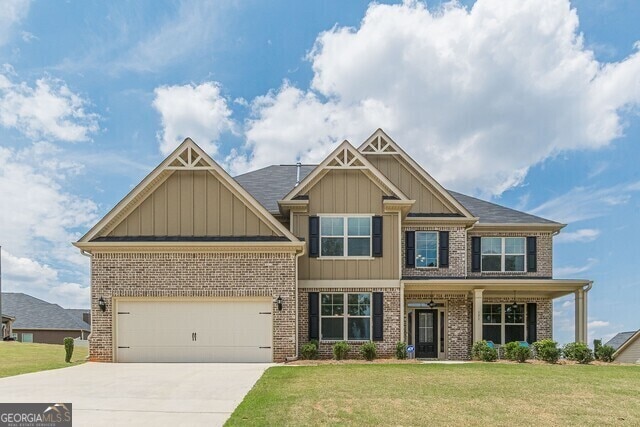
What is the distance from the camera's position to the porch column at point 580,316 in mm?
19562

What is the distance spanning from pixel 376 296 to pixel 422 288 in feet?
6.47

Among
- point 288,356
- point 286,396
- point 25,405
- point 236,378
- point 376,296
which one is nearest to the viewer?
point 25,405

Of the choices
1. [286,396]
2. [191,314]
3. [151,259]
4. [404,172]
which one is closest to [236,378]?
[286,396]

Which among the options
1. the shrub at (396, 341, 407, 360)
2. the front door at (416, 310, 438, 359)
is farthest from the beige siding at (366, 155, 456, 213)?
the shrub at (396, 341, 407, 360)

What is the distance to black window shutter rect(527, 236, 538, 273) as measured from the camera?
21.4m

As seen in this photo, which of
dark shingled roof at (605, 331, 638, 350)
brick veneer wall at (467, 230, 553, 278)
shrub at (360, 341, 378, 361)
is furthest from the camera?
dark shingled roof at (605, 331, 638, 350)

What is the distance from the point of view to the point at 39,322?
43.6 m

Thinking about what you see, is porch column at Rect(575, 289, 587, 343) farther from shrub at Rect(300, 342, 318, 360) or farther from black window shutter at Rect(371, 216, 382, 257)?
shrub at Rect(300, 342, 318, 360)

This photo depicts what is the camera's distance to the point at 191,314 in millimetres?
16859

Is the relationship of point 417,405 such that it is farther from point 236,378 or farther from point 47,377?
point 47,377

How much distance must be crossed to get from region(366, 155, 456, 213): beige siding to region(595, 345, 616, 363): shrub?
6877 millimetres

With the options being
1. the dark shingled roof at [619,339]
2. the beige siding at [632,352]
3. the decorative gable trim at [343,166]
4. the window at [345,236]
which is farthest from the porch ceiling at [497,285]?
the dark shingled roof at [619,339]

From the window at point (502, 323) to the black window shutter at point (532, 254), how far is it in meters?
1.55

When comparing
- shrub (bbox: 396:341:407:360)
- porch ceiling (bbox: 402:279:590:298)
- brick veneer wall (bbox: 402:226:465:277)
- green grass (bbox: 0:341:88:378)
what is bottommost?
green grass (bbox: 0:341:88:378)
